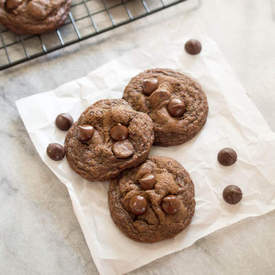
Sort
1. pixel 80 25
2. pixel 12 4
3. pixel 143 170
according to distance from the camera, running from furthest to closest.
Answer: pixel 80 25, pixel 12 4, pixel 143 170

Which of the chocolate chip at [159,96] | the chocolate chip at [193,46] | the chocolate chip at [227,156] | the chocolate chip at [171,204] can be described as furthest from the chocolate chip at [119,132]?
the chocolate chip at [193,46]

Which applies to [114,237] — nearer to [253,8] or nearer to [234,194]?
[234,194]

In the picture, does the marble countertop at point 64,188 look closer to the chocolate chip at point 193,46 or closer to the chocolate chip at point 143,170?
the chocolate chip at point 193,46

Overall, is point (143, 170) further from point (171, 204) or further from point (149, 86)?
point (149, 86)

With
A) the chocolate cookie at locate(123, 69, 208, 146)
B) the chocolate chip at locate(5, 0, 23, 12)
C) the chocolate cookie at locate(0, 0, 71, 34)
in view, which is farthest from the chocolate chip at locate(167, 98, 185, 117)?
the chocolate chip at locate(5, 0, 23, 12)

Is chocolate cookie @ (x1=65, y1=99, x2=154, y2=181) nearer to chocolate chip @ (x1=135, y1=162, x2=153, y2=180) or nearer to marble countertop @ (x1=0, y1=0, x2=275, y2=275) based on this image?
chocolate chip @ (x1=135, y1=162, x2=153, y2=180)

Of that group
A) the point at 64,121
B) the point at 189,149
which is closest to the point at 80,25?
the point at 64,121

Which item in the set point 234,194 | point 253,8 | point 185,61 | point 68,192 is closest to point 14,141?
point 68,192
